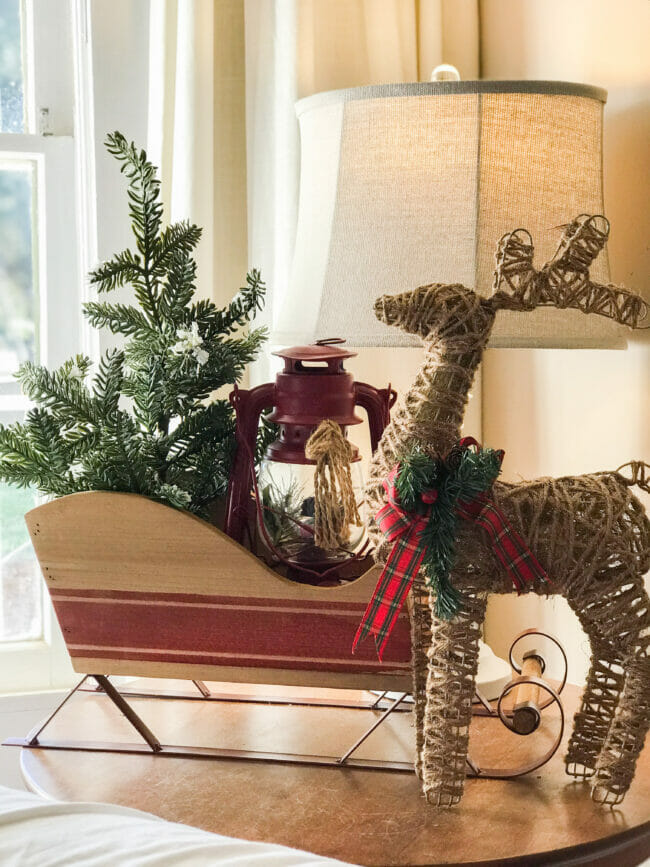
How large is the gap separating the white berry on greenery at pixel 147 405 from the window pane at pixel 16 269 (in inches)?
22.1

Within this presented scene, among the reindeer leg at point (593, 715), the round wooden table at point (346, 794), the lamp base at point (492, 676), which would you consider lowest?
the round wooden table at point (346, 794)

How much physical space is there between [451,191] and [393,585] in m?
0.41

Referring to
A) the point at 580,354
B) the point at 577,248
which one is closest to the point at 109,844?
the point at 577,248

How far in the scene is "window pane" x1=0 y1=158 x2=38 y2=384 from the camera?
1.58 metres

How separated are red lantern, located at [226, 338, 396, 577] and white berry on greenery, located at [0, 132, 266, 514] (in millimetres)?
32

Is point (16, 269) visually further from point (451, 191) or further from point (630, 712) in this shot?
point (630, 712)

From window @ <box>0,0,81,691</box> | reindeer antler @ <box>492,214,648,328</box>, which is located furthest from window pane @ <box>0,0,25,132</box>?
reindeer antler @ <box>492,214,648,328</box>

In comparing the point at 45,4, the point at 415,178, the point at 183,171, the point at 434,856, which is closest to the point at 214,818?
the point at 434,856

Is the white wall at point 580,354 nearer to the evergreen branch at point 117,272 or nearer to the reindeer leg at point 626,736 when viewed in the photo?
the reindeer leg at point 626,736

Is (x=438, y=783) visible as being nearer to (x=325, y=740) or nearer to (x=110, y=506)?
(x=325, y=740)

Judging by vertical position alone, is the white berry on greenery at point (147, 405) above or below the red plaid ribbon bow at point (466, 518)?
above

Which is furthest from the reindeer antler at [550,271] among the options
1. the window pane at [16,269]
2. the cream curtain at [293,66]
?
the window pane at [16,269]

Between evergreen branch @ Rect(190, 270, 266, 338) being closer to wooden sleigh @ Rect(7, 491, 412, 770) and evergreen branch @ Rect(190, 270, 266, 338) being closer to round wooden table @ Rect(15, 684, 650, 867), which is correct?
wooden sleigh @ Rect(7, 491, 412, 770)

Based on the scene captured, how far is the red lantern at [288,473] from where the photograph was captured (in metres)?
1.01
